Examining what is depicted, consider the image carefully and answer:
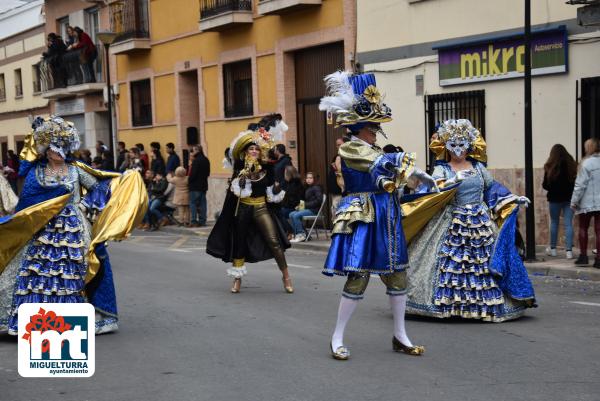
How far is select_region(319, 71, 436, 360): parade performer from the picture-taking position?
7.44 m

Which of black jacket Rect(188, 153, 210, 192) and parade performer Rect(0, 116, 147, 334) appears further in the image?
black jacket Rect(188, 153, 210, 192)

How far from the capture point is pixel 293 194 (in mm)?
18516

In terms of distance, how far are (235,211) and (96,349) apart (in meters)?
3.69

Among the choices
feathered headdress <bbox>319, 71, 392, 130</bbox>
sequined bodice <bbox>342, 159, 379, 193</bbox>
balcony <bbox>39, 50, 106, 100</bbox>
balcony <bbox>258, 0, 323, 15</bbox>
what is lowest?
sequined bodice <bbox>342, 159, 379, 193</bbox>

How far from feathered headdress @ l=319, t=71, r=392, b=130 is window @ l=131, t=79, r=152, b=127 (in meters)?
→ 22.3

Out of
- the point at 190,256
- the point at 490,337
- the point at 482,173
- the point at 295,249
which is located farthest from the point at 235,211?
the point at 295,249

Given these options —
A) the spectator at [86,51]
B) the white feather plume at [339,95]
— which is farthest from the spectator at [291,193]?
the spectator at [86,51]

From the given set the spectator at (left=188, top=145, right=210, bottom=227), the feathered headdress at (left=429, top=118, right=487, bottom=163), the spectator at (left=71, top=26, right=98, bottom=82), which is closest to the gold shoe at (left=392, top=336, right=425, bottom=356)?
the feathered headdress at (left=429, top=118, right=487, bottom=163)

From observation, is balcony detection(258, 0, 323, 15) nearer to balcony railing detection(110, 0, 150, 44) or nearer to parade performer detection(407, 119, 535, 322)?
balcony railing detection(110, 0, 150, 44)

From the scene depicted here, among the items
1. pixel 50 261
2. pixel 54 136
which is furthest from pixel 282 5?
pixel 50 261

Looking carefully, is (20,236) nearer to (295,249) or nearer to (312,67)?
(295,249)

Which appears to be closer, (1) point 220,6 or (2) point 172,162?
(1) point 220,6

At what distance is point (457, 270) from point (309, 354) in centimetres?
206

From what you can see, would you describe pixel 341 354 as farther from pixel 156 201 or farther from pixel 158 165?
pixel 158 165
